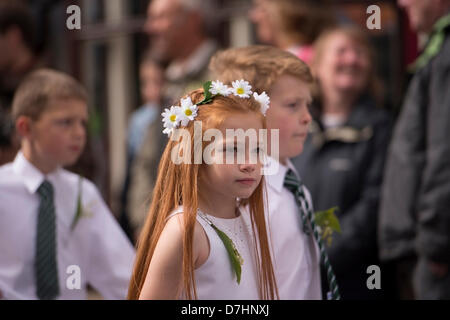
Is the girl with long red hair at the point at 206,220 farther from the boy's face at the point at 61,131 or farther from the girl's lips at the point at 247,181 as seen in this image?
the boy's face at the point at 61,131

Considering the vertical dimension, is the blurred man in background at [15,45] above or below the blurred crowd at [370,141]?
above

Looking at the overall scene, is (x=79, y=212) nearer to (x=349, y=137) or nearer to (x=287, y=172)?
(x=287, y=172)

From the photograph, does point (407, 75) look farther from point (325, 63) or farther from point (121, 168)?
point (121, 168)

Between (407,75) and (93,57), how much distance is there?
2.38 m

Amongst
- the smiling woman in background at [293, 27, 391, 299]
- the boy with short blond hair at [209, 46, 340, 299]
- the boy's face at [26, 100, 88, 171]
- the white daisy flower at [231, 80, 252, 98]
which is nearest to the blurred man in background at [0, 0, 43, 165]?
the boy's face at [26, 100, 88, 171]

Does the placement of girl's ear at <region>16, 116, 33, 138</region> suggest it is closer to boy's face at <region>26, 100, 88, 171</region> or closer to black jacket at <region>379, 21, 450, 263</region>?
boy's face at <region>26, 100, 88, 171</region>

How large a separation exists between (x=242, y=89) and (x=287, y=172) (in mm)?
378

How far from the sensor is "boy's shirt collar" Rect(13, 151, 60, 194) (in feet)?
8.62

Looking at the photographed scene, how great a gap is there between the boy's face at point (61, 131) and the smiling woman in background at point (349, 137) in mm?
1061

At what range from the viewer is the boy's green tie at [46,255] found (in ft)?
8.21

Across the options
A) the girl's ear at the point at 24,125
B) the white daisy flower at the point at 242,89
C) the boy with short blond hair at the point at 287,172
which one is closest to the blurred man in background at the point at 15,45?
the girl's ear at the point at 24,125

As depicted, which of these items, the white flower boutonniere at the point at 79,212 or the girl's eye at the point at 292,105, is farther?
the white flower boutonniere at the point at 79,212

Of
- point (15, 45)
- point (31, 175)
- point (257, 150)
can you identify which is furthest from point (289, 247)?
point (15, 45)

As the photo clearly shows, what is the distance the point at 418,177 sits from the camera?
3236 mm
